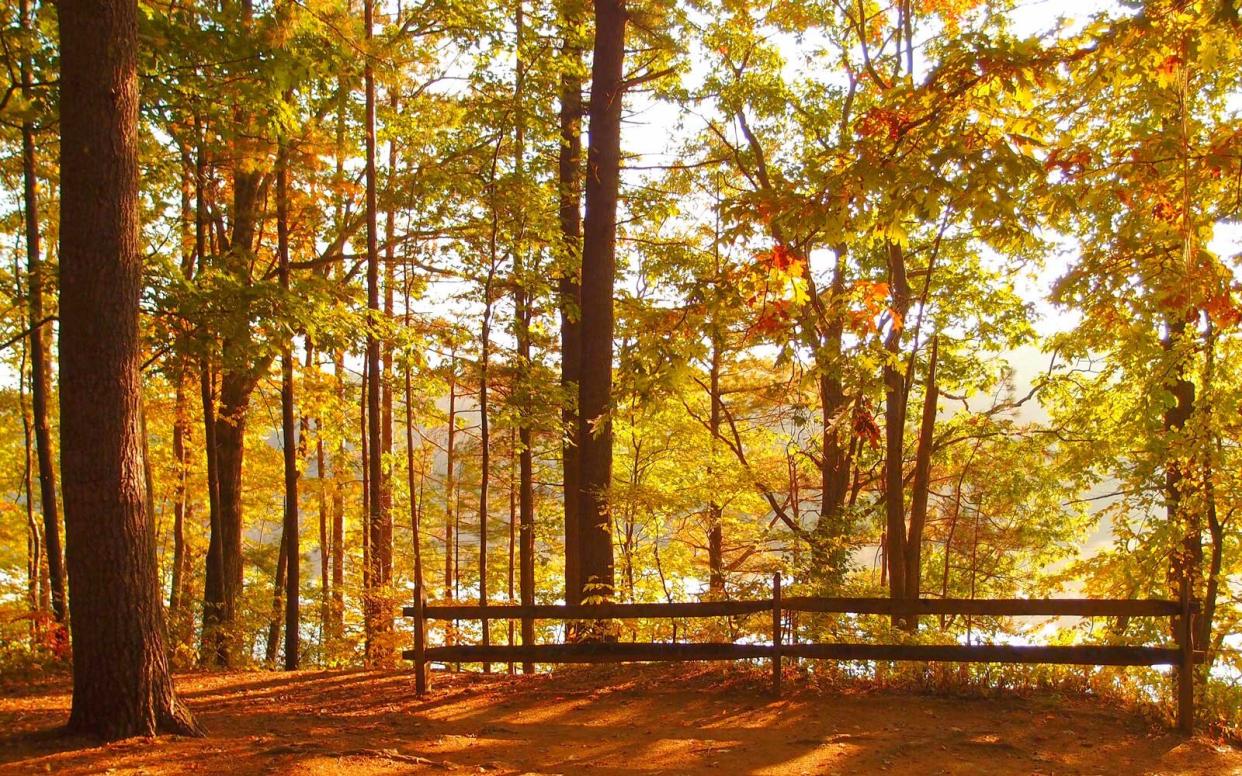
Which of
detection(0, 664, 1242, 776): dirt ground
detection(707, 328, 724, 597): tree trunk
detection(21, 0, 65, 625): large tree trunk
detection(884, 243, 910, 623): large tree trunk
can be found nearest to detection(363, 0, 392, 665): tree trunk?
detection(21, 0, 65, 625): large tree trunk

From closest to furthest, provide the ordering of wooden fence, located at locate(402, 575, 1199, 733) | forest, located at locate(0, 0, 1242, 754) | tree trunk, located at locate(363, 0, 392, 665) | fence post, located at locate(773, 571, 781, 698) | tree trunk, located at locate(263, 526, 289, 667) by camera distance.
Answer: forest, located at locate(0, 0, 1242, 754) → wooden fence, located at locate(402, 575, 1199, 733) → fence post, located at locate(773, 571, 781, 698) → tree trunk, located at locate(363, 0, 392, 665) → tree trunk, located at locate(263, 526, 289, 667)

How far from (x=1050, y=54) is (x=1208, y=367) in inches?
271

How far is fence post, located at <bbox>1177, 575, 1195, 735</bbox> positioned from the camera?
22.8ft

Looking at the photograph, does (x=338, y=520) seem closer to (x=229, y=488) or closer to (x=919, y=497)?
(x=229, y=488)

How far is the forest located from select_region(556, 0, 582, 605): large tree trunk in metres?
0.10

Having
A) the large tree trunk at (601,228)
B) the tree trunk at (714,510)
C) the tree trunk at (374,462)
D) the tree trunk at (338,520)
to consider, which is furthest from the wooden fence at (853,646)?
the tree trunk at (338,520)

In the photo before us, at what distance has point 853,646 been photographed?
25.7 ft

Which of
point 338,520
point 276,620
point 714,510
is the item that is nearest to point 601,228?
point 714,510

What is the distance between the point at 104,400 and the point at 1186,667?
8.90 m

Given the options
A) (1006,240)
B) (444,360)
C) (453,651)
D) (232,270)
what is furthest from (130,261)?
(444,360)

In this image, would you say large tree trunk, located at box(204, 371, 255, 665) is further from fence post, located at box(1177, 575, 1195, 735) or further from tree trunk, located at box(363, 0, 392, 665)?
fence post, located at box(1177, 575, 1195, 735)

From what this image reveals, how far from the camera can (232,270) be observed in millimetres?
9852

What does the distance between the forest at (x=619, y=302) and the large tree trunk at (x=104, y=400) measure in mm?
24

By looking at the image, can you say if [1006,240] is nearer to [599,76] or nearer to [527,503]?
[599,76]
